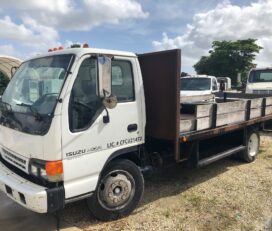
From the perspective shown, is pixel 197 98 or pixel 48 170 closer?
pixel 48 170

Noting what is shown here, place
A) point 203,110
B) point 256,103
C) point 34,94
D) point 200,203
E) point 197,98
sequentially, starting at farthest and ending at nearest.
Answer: point 197,98
point 256,103
point 203,110
point 200,203
point 34,94

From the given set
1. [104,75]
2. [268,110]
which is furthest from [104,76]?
[268,110]

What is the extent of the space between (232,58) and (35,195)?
146ft

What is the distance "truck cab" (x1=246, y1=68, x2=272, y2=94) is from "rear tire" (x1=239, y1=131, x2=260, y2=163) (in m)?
5.31

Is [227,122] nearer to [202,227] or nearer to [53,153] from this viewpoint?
[202,227]

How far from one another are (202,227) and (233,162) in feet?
10.4

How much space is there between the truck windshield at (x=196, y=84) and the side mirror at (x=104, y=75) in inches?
328

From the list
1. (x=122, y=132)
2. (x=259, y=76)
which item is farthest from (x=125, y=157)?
(x=259, y=76)

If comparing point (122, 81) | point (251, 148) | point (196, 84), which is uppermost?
point (122, 81)

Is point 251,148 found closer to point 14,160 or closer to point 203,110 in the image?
point 203,110

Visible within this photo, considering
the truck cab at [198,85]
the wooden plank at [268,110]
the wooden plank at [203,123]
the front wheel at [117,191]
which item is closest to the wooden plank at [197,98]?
the wooden plank at [268,110]

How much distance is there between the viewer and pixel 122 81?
4.19 meters

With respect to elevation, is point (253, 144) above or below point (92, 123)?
below

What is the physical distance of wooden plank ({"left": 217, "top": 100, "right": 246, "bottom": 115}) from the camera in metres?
5.39
